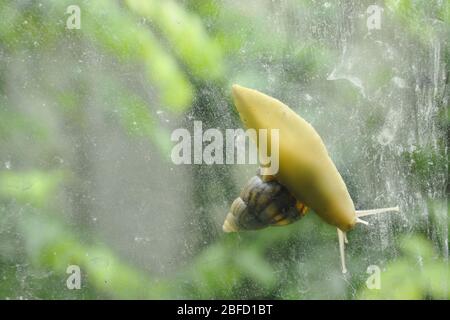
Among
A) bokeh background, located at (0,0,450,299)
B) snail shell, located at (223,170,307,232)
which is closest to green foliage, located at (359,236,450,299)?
bokeh background, located at (0,0,450,299)

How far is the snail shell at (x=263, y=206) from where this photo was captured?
0.67 meters

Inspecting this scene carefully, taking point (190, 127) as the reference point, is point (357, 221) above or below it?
below

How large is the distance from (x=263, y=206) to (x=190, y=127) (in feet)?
0.48

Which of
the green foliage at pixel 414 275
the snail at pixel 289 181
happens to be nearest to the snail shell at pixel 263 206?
the snail at pixel 289 181

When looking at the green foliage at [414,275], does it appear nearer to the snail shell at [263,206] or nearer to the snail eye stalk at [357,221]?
the snail eye stalk at [357,221]

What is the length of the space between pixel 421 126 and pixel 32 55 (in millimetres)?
527

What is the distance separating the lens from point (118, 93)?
720mm

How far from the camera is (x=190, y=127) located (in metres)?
0.72

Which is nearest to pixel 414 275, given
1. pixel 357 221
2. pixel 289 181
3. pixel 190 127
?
pixel 357 221

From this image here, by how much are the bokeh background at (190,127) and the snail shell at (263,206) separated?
1.1 inches

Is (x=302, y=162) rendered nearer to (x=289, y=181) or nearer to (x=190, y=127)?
(x=289, y=181)
